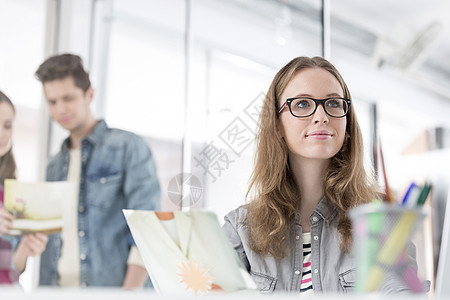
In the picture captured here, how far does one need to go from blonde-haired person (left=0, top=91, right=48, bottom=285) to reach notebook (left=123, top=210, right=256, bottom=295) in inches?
32.7

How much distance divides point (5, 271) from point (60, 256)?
19cm

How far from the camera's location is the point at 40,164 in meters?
1.80

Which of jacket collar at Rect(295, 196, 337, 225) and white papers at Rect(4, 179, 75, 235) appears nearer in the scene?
jacket collar at Rect(295, 196, 337, 225)

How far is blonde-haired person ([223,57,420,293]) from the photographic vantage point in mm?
1003

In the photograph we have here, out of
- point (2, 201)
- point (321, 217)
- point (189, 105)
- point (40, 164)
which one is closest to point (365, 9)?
point (189, 105)

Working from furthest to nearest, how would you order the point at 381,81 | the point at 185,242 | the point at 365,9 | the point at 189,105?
the point at 365,9 → the point at 381,81 → the point at 189,105 → the point at 185,242

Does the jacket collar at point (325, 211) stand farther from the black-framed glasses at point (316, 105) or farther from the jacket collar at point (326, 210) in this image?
the black-framed glasses at point (316, 105)

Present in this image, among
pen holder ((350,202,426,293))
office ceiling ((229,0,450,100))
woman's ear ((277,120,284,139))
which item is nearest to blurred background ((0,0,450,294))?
office ceiling ((229,0,450,100))

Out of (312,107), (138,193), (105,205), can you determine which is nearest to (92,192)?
(105,205)

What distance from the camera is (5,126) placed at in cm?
177

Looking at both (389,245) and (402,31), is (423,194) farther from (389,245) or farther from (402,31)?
(402,31)

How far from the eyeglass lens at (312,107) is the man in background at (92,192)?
75 cm

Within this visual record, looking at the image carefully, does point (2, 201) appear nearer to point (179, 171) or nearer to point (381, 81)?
point (179, 171)

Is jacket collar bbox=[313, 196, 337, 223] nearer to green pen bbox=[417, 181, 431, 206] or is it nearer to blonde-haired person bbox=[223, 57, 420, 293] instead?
blonde-haired person bbox=[223, 57, 420, 293]
